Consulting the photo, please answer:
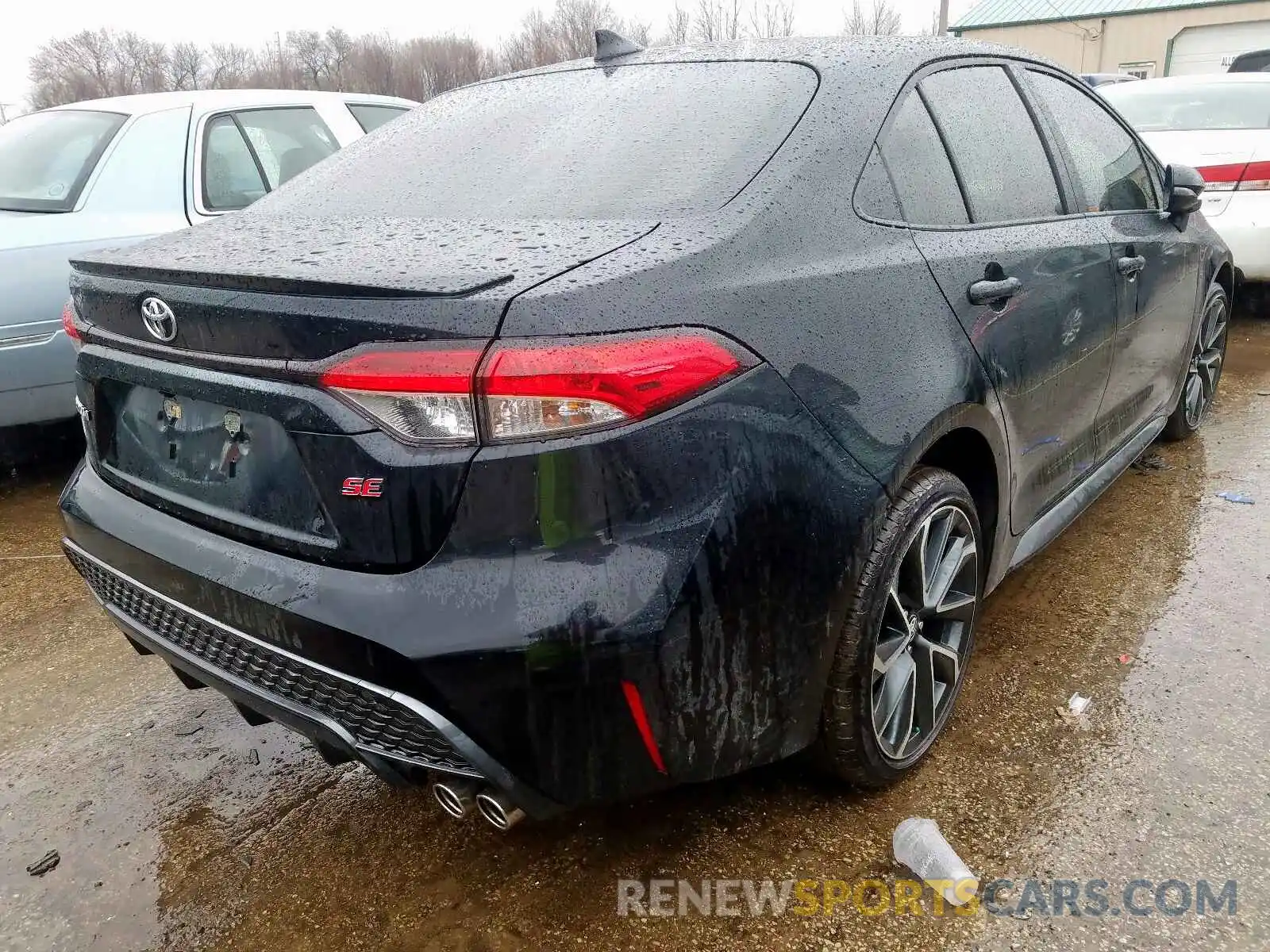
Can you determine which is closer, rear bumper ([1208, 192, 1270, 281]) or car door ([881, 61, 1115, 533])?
car door ([881, 61, 1115, 533])

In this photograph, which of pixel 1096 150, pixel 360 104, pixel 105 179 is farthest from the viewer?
pixel 360 104

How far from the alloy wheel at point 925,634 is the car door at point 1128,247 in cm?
102

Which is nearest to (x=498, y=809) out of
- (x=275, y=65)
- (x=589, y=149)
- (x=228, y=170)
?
(x=589, y=149)

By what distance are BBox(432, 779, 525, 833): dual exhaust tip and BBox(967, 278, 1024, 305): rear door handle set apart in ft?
4.64

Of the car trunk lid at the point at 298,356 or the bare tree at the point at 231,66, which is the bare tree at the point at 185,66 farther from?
the car trunk lid at the point at 298,356

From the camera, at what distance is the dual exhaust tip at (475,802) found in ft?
5.16

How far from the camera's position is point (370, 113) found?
518 cm

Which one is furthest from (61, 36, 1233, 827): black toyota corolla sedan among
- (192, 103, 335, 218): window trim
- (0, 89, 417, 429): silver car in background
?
(192, 103, 335, 218): window trim

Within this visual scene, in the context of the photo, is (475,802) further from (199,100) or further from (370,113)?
(370,113)

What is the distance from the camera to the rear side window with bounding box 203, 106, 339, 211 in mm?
4266

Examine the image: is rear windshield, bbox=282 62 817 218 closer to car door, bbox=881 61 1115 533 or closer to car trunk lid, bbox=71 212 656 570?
car trunk lid, bbox=71 212 656 570

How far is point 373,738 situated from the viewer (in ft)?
5.19

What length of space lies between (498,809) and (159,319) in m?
1.06

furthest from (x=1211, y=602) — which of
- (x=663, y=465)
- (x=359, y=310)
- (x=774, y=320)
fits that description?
(x=359, y=310)
